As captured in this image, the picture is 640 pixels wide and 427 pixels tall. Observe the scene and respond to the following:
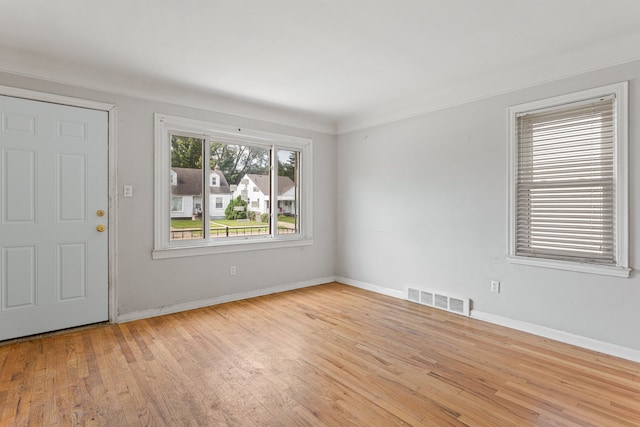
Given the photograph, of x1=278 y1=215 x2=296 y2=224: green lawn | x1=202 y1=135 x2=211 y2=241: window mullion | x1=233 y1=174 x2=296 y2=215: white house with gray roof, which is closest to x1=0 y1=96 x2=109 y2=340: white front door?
x1=202 y1=135 x2=211 y2=241: window mullion

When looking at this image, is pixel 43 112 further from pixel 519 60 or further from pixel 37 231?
pixel 519 60

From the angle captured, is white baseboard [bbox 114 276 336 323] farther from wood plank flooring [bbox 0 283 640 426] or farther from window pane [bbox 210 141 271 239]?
window pane [bbox 210 141 271 239]

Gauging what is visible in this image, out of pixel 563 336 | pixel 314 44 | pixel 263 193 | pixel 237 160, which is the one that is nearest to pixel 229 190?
pixel 237 160

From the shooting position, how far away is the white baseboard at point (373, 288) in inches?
176

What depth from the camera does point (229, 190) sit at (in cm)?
438

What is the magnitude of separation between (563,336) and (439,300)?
1.24m

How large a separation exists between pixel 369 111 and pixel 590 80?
8.09 feet

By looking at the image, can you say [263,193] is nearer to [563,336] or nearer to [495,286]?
[495,286]

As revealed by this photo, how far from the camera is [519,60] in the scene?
10.1 feet

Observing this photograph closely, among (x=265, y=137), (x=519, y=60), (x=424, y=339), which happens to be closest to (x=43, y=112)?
(x=265, y=137)

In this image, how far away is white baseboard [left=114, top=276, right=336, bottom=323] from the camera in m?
3.59

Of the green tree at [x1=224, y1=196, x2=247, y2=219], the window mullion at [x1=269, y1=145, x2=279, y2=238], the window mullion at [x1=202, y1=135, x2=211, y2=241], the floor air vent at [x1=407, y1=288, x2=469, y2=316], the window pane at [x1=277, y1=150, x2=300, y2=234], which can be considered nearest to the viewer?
the floor air vent at [x1=407, y1=288, x2=469, y2=316]

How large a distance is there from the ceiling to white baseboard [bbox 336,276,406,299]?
2435 millimetres

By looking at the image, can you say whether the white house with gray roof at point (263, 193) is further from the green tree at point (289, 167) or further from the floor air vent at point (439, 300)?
the floor air vent at point (439, 300)
